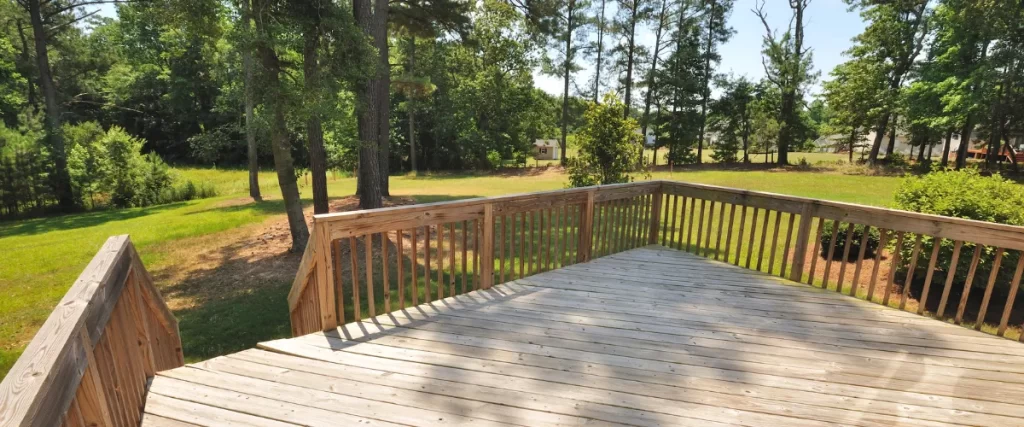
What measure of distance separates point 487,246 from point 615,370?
167 centimetres

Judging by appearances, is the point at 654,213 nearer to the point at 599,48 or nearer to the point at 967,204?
the point at 967,204

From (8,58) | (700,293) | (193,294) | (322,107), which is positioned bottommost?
(193,294)

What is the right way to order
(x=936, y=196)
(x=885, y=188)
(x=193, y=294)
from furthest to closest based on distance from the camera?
(x=885, y=188) → (x=193, y=294) → (x=936, y=196)

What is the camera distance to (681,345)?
9.82 ft

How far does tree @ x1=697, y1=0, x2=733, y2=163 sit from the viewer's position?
82.2ft

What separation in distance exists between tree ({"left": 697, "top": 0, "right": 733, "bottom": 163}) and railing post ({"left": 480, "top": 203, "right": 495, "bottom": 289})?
25.8 metres

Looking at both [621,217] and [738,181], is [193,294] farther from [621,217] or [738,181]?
[738,181]

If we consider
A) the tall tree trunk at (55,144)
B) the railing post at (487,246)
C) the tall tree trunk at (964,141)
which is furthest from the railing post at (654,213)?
the tall tree trunk at (964,141)

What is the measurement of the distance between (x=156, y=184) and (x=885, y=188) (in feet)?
82.9

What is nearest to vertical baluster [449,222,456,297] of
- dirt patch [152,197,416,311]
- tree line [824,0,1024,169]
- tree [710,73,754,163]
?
dirt patch [152,197,416,311]

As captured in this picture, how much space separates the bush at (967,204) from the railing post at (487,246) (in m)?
4.95

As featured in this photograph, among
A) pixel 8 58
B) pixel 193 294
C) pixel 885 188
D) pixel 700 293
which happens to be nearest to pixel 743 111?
pixel 885 188

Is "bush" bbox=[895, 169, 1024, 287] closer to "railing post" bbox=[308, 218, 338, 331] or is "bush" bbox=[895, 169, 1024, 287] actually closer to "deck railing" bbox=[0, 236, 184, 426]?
"railing post" bbox=[308, 218, 338, 331]

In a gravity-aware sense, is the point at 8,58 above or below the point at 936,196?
above
